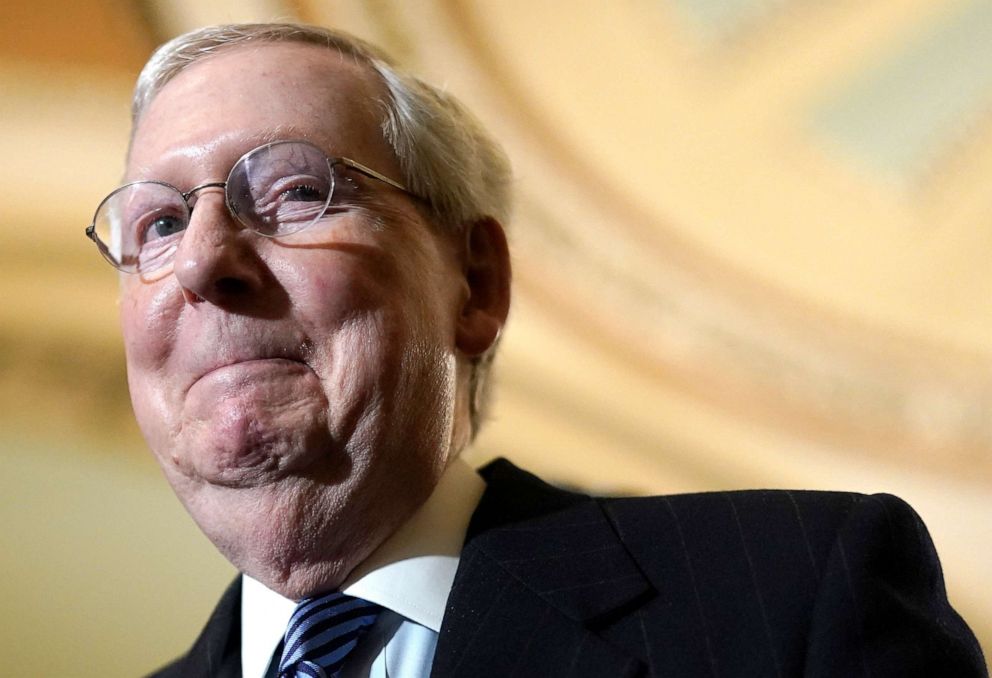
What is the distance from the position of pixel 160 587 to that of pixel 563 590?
143 centimetres

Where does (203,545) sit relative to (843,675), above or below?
above

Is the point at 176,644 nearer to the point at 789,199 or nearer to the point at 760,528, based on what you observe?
the point at 760,528

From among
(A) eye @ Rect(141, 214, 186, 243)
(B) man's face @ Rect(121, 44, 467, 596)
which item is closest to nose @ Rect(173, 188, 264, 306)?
(B) man's face @ Rect(121, 44, 467, 596)

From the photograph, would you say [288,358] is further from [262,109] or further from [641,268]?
[641,268]

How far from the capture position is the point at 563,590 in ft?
4.57

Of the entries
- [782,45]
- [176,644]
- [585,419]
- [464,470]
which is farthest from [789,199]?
[176,644]

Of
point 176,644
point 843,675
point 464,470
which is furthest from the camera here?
point 176,644

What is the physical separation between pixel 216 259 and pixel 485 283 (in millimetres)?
497

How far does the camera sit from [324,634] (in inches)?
55.9

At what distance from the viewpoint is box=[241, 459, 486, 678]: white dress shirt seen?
56.1 inches

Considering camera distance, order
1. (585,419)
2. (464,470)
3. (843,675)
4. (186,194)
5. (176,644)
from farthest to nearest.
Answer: (585,419)
(176,644)
(464,470)
(186,194)
(843,675)

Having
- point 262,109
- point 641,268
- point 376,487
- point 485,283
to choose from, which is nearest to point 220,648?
point 376,487

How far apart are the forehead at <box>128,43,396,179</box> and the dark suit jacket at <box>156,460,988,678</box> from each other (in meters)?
0.63

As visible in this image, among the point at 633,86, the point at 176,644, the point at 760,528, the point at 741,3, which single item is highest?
the point at 741,3
